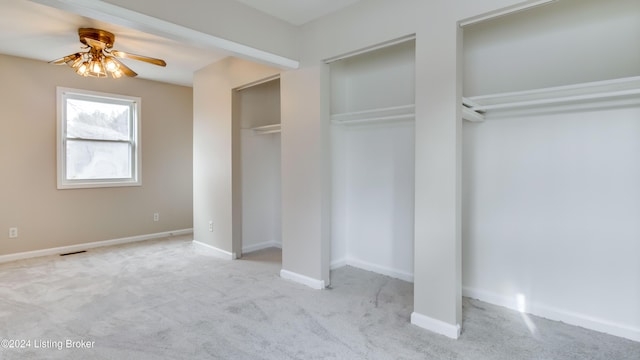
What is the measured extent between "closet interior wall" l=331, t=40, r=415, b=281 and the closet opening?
3.32 ft

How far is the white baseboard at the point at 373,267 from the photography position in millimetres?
3632

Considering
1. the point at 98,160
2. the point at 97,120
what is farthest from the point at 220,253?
the point at 97,120

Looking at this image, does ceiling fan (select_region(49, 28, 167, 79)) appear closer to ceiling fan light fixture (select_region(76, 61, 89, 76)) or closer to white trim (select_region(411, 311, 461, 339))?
ceiling fan light fixture (select_region(76, 61, 89, 76))

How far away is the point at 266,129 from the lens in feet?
15.2

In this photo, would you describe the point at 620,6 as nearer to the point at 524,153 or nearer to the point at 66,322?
the point at 524,153

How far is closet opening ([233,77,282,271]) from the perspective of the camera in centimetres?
469

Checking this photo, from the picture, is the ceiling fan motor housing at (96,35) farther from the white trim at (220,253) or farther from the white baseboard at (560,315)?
the white baseboard at (560,315)

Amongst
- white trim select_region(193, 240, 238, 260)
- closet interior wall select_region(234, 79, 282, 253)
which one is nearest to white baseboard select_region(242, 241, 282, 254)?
closet interior wall select_region(234, 79, 282, 253)

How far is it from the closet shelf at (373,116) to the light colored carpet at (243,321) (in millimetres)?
1712

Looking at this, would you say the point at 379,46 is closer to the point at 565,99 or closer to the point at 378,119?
the point at 378,119

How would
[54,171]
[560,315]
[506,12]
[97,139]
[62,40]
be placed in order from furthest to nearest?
[97,139]
[54,171]
[62,40]
[560,315]
[506,12]

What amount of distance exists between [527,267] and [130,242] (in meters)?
5.37

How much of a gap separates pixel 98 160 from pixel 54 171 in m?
0.58

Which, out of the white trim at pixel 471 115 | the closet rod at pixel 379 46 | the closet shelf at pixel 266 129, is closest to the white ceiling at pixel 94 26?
the closet rod at pixel 379 46
